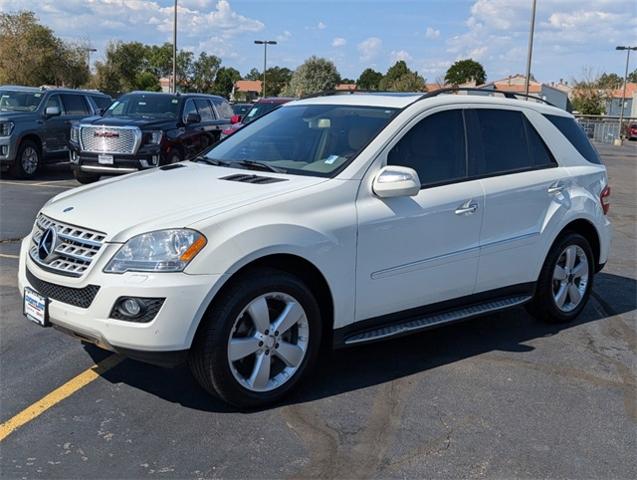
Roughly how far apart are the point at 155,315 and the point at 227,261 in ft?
1.50

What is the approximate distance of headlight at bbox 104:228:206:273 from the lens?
3557mm

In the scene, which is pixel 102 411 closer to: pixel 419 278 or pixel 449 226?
pixel 419 278

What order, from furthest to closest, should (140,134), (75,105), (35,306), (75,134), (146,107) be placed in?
(75,105)
(146,107)
(75,134)
(140,134)
(35,306)

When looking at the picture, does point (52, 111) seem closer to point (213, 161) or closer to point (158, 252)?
point (213, 161)

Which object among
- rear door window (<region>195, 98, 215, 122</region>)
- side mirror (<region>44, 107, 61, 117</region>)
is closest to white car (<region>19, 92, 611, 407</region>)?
rear door window (<region>195, 98, 215, 122</region>)

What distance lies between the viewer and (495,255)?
5.01 meters

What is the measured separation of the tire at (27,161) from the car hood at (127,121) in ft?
7.55

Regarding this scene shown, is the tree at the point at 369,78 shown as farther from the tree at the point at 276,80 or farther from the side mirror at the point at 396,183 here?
the side mirror at the point at 396,183

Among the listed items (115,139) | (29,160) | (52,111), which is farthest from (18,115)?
(115,139)

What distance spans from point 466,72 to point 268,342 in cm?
10729

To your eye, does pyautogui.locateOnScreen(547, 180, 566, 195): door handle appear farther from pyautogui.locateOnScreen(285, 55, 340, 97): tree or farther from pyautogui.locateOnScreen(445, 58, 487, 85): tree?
pyautogui.locateOnScreen(445, 58, 487, 85): tree

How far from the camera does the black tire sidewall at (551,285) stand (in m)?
5.57

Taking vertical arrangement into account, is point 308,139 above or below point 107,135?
above

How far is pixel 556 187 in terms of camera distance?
5.47 m
